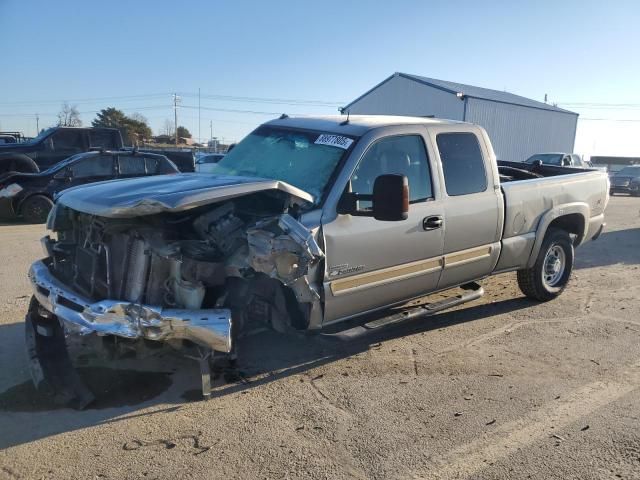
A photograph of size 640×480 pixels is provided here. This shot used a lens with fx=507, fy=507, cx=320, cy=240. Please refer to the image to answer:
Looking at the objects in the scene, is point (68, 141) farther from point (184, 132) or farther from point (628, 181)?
point (184, 132)

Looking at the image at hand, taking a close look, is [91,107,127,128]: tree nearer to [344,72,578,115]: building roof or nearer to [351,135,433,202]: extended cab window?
[344,72,578,115]: building roof

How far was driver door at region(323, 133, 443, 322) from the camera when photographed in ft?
12.9

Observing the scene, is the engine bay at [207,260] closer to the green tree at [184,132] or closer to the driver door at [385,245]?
the driver door at [385,245]

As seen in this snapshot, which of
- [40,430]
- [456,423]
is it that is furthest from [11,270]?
[456,423]

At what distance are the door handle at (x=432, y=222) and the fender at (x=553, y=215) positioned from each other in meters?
1.77

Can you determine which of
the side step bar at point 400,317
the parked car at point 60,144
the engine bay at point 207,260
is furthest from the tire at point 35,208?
the side step bar at point 400,317

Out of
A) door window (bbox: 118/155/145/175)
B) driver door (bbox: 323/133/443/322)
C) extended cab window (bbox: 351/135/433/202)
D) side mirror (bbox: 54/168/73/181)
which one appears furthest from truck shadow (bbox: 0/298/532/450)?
door window (bbox: 118/155/145/175)

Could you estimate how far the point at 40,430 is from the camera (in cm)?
325

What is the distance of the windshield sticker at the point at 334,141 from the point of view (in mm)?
4199

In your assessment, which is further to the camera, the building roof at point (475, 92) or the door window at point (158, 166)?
the building roof at point (475, 92)

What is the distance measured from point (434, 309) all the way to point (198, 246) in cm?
245

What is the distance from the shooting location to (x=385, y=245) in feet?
13.8

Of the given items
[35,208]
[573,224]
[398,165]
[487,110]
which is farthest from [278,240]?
[487,110]

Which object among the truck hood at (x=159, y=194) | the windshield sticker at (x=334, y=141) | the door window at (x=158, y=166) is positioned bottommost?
the door window at (x=158, y=166)
